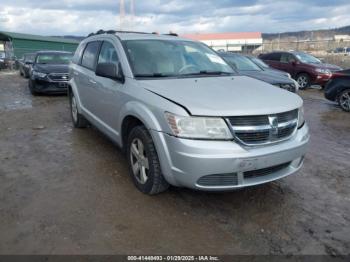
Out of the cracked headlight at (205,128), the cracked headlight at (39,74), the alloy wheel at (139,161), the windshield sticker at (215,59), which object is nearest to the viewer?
the cracked headlight at (205,128)

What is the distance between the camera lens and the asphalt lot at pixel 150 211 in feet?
9.62

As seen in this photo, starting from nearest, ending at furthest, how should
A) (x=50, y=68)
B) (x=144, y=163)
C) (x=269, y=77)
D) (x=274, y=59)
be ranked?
(x=144, y=163), (x=269, y=77), (x=50, y=68), (x=274, y=59)

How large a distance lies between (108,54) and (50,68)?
774 centimetres

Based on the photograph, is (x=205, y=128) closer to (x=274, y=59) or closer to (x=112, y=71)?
(x=112, y=71)

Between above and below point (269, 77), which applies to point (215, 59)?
above

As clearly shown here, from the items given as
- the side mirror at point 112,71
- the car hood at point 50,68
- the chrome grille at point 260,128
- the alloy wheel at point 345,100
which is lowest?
the alloy wheel at point 345,100

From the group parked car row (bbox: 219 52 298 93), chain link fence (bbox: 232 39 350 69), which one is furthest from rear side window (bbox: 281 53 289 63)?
chain link fence (bbox: 232 39 350 69)

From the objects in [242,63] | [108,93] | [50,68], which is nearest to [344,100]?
[242,63]

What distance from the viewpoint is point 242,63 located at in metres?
10.1

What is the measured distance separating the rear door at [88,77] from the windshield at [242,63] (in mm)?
5186

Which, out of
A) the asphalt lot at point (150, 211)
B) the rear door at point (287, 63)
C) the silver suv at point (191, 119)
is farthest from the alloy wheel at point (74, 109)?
the rear door at point (287, 63)

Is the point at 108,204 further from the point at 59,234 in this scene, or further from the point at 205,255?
the point at 205,255

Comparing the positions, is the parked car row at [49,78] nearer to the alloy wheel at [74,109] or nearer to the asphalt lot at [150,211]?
the alloy wheel at [74,109]

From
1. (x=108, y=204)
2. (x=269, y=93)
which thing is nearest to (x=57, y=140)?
(x=108, y=204)
